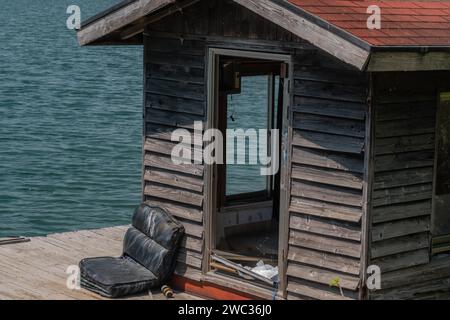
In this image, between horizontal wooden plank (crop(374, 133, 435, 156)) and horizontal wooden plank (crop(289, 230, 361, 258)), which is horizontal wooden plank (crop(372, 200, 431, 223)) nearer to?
horizontal wooden plank (crop(289, 230, 361, 258))

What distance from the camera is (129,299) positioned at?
464 inches

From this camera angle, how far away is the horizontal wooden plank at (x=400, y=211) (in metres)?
10.4

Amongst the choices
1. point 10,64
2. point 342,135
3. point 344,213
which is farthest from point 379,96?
point 10,64

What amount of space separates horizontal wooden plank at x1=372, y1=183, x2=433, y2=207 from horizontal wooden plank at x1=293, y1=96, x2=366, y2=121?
0.81m

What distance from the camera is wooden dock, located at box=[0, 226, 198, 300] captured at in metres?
12.0

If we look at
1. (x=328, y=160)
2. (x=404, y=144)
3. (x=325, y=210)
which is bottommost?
(x=325, y=210)

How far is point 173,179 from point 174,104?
884 mm

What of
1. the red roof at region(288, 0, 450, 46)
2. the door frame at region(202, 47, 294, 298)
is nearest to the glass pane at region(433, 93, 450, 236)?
the red roof at region(288, 0, 450, 46)

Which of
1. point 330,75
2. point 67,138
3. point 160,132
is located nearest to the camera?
point 330,75

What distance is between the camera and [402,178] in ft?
34.8

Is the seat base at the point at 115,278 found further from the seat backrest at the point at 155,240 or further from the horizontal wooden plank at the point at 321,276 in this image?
the horizontal wooden plank at the point at 321,276

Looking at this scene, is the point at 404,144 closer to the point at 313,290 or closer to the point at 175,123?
the point at 313,290

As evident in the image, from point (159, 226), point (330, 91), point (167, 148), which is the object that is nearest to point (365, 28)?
point (330, 91)

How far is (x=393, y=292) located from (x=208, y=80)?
10.2 ft
